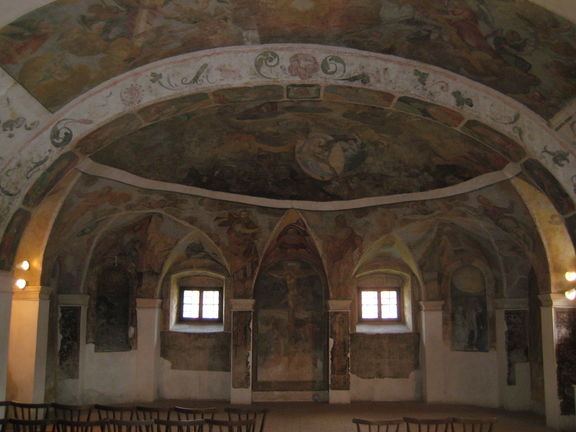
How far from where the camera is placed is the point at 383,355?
1973 centimetres

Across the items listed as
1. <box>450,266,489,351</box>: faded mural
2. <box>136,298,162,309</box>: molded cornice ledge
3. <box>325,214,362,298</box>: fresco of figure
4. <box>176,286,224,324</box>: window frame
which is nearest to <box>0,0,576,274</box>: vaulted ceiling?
<box>325,214,362,298</box>: fresco of figure

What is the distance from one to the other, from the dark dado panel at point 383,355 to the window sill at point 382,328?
0.21 meters

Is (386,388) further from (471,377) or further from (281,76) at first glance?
(281,76)

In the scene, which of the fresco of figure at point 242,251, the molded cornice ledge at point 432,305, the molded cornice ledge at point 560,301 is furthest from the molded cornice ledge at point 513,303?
the fresco of figure at point 242,251

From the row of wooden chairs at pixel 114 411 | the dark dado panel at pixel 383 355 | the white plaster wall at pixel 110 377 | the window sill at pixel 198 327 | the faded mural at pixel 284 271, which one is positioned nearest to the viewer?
the row of wooden chairs at pixel 114 411

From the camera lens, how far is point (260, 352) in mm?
19844

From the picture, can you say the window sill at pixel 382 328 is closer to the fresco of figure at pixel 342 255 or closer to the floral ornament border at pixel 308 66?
the fresco of figure at pixel 342 255

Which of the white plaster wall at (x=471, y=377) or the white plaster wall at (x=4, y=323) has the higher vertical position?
the white plaster wall at (x=4, y=323)

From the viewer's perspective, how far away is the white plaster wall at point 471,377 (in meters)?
18.4

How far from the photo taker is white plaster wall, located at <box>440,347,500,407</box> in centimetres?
1842

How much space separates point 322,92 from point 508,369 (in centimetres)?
1066

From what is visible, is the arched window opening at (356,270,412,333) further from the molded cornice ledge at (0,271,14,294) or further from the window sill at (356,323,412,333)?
the molded cornice ledge at (0,271,14,294)

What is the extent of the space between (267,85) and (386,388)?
1154 cm

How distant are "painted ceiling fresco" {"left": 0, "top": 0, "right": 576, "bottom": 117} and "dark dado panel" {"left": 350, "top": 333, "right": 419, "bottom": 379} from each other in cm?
1063
